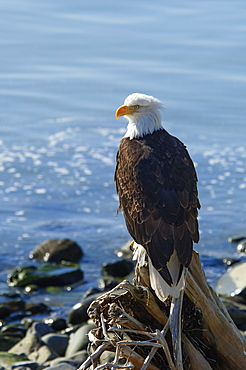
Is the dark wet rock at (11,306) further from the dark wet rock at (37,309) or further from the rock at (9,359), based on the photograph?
the rock at (9,359)

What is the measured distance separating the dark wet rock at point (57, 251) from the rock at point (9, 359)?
3044 millimetres

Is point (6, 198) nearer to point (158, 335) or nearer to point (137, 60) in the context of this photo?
point (137, 60)

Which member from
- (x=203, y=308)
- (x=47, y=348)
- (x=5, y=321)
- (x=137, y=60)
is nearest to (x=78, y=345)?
(x=47, y=348)

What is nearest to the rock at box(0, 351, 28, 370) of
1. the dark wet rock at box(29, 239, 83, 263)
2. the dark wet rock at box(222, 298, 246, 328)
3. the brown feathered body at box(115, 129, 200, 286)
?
the dark wet rock at box(222, 298, 246, 328)

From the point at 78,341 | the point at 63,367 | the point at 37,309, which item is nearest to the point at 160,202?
the point at 63,367

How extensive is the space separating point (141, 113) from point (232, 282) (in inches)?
203

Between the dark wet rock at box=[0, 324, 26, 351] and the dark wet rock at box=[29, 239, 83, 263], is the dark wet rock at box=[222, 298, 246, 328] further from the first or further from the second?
the dark wet rock at box=[29, 239, 83, 263]

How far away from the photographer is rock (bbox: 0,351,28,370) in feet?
28.6

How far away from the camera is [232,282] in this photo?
10719 mm

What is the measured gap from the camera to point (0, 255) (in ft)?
40.1

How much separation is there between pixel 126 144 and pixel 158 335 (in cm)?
200

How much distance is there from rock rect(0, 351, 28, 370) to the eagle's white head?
382cm

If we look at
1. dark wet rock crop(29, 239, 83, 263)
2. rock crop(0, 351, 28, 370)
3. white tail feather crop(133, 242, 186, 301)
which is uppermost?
white tail feather crop(133, 242, 186, 301)

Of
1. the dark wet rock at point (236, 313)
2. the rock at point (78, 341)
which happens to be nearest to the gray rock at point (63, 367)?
the rock at point (78, 341)
